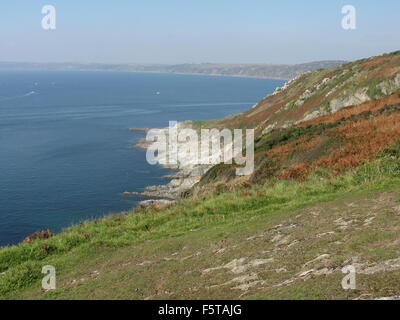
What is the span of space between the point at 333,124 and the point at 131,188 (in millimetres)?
40742

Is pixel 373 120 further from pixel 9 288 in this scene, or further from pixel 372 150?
pixel 9 288

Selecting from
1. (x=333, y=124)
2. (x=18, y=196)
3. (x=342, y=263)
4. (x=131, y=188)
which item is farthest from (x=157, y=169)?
(x=342, y=263)

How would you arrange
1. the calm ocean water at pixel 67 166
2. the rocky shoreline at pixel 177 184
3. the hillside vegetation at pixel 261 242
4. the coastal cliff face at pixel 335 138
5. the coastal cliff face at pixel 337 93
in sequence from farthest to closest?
the rocky shoreline at pixel 177 184 → the coastal cliff face at pixel 337 93 → the calm ocean water at pixel 67 166 → the coastal cliff face at pixel 335 138 → the hillside vegetation at pixel 261 242

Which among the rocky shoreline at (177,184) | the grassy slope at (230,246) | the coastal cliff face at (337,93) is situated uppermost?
the coastal cliff face at (337,93)

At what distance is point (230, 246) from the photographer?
12.5 m

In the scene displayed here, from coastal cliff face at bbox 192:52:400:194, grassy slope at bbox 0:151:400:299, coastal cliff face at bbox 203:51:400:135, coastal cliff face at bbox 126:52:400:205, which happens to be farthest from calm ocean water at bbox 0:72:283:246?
grassy slope at bbox 0:151:400:299

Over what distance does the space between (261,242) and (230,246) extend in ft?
3.06

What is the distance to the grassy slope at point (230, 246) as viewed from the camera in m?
9.38

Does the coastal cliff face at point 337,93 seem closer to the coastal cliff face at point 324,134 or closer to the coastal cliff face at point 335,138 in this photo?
the coastal cliff face at point 324,134

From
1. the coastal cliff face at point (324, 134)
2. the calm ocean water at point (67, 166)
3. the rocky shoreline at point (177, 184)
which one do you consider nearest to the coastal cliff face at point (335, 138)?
the coastal cliff face at point (324, 134)

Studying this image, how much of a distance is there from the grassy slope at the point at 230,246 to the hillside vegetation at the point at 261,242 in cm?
4

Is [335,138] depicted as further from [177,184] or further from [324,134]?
[177,184]

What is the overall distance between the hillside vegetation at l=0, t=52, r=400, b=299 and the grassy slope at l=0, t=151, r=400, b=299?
0.04 metres

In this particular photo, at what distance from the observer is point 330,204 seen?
1488 cm
